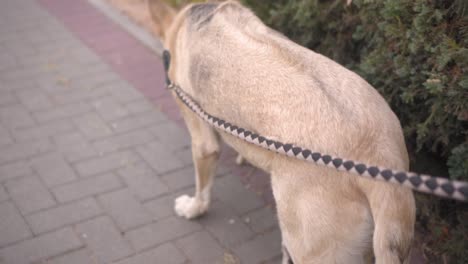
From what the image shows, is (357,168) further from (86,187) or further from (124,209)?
(86,187)

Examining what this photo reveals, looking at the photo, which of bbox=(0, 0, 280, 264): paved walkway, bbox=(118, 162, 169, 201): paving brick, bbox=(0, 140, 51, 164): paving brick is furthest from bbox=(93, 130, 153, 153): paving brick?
bbox=(0, 140, 51, 164): paving brick

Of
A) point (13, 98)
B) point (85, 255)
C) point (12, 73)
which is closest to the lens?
point (85, 255)

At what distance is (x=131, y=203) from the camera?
406cm

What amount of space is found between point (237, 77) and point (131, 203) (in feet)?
5.49

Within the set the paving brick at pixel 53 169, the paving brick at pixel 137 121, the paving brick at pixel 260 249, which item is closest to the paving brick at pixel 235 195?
the paving brick at pixel 260 249

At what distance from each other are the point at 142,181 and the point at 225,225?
84 cm

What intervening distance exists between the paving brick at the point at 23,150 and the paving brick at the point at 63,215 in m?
0.81

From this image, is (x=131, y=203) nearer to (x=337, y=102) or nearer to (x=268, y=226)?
(x=268, y=226)

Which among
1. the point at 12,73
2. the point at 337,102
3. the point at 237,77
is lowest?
the point at 12,73

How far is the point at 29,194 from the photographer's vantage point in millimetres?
4102

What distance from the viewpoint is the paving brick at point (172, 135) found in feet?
15.5

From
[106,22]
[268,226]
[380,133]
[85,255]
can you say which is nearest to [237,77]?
[380,133]

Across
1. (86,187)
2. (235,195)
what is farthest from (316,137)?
(86,187)

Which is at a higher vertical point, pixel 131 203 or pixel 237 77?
pixel 237 77
